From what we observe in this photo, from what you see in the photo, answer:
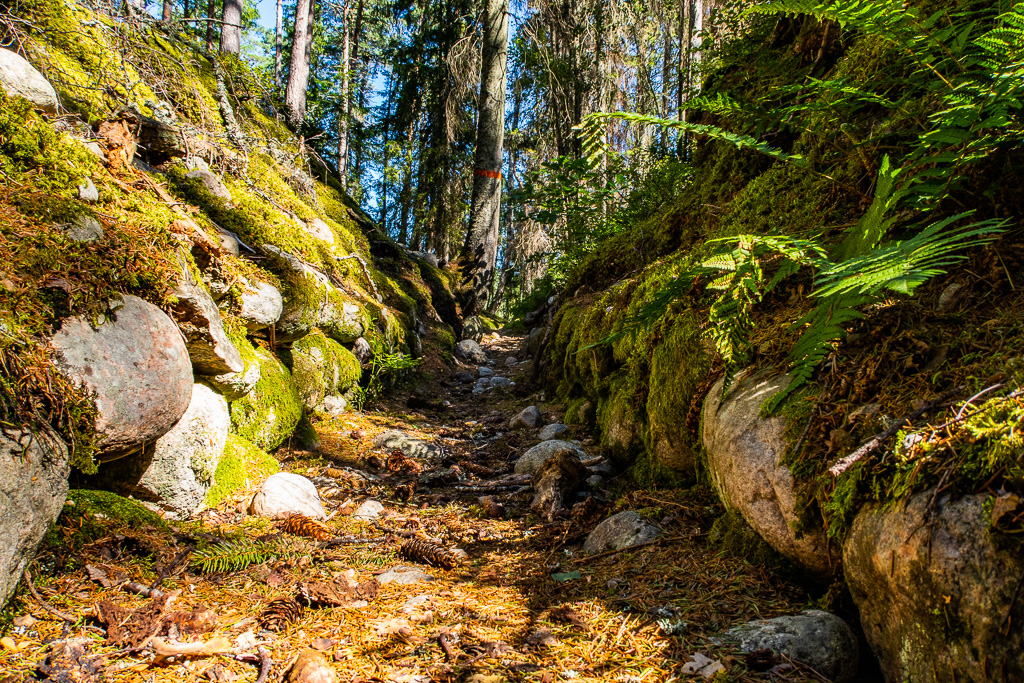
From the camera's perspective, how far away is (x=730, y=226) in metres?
3.35

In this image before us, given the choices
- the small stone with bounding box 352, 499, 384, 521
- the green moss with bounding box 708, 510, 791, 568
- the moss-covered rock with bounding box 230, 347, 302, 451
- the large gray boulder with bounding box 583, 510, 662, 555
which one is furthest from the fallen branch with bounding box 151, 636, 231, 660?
the green moss with bounding box 708, 510, 791, 568

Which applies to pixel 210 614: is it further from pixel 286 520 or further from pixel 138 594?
pixel 286 520

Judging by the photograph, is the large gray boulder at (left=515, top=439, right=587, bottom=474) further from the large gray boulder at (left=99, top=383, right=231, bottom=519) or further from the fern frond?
the fern frond

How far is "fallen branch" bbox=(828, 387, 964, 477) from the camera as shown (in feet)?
4.71

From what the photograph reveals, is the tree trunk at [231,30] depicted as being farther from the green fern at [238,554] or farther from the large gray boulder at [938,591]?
the large gray boulder at [938,591]

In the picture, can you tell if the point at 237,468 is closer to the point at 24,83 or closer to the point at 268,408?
the point at 268,408

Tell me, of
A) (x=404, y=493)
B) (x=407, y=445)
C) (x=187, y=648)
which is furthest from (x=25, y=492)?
(x=407, y=445)

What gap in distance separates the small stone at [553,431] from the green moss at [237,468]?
2.16 metres

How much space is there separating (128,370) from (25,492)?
619 mm

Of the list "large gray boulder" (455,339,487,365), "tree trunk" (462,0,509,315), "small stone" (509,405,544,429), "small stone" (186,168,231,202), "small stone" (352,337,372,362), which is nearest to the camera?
"small stone" (186,168,231,202)

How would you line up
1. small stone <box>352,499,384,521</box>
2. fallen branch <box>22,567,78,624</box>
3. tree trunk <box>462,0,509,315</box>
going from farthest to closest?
tree trunk <box>462,0,509,315</box> → small stone <box>352,499,384,521</box> → fallen branch <box>22,567,78,624</box>

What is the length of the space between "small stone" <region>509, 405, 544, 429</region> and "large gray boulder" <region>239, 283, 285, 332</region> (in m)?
2.44

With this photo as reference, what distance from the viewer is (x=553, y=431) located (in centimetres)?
→ 441

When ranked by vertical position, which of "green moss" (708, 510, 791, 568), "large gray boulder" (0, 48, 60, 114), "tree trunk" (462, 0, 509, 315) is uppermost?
"tree trunk" (462, 0, 509, 315)
